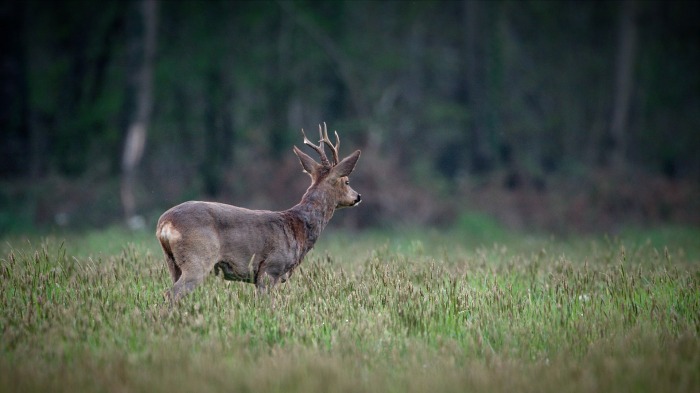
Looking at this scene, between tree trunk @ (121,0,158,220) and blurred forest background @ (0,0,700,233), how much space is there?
0.11 feet

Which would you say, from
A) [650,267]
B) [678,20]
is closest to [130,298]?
[650,267]

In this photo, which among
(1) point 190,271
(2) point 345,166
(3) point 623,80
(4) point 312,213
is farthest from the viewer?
(3) point 623,80

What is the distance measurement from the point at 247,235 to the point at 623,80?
21.3 meters

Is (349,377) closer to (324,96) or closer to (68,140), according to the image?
(68,140)

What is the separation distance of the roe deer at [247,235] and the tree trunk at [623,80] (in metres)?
18.1

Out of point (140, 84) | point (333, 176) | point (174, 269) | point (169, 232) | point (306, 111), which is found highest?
point (306, 111)

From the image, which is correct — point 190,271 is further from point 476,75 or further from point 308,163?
point 476,75

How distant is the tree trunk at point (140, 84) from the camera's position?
66.3 feet

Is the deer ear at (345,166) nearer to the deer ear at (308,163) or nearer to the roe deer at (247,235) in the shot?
the roe deer at (247,235)

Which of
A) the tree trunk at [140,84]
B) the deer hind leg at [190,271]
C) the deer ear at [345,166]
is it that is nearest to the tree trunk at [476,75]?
the tree trunk at [140,84]

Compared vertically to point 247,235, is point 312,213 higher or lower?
higher

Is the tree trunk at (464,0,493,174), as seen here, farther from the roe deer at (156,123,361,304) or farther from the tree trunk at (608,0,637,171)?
the roe deer at (156,123,361,304)

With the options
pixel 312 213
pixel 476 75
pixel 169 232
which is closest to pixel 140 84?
pixel 476 75

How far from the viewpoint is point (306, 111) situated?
3158 cm
